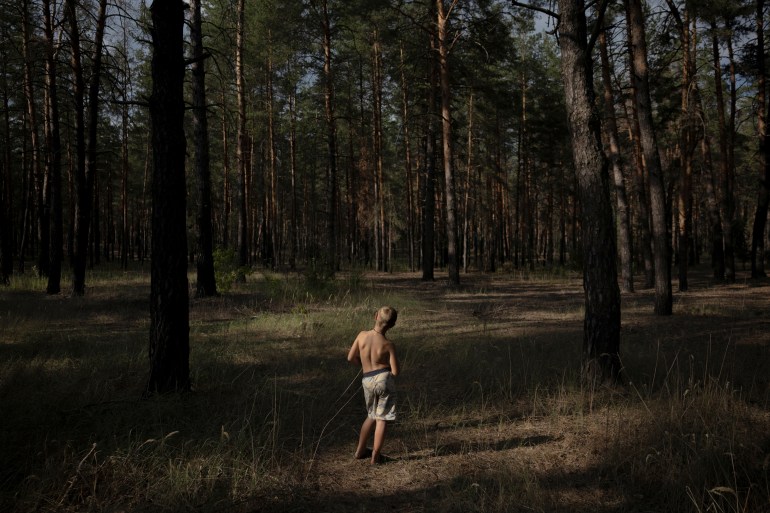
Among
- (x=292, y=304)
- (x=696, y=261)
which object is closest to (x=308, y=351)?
(x=292, y=304)

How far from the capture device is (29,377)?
13.9ft

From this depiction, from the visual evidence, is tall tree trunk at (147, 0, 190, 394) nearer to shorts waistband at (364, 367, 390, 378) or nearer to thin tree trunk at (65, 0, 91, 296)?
shorts waistband at (364, 367, 390, 378)

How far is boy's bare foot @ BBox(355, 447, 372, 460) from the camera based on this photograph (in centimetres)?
335

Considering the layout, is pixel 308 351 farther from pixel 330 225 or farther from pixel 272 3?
pixel 272 3

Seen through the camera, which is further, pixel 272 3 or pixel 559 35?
pixel 272 3

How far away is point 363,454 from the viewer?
3379mm

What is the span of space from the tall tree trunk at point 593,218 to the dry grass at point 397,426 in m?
0.38

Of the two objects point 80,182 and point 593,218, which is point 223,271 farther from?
point 593,218

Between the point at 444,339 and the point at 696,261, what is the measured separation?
31.2 meters

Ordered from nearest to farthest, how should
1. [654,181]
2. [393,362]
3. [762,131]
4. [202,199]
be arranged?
[393,362]
[654,181]
[202,199]
[762,131]

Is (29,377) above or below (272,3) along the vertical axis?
below

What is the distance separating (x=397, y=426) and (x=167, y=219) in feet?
9.99

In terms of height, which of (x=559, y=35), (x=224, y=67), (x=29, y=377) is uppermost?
(x=224, y=67)

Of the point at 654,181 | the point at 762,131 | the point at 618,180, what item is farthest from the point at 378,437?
the point at 762,131
